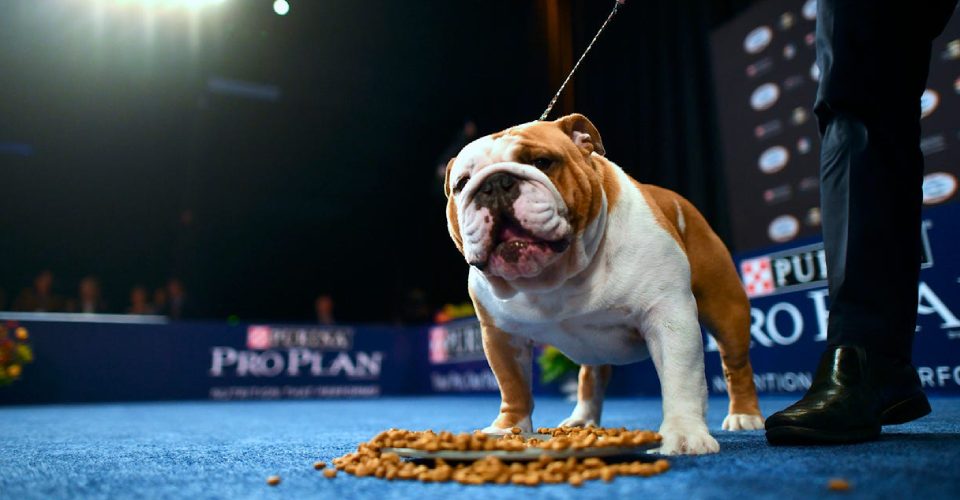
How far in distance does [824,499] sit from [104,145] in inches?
429

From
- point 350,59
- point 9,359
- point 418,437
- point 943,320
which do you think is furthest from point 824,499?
point 350,59

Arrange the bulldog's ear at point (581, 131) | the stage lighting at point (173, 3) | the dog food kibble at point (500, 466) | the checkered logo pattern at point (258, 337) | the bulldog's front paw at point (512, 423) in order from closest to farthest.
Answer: the dog food kibble at point (500, 466) → the bulldog's ear at point (581, 131) → the bulldog's front paw at point (512, 423) → the checkered logo pattern at point (258, 337) → the stage lighting at point (173, 3)

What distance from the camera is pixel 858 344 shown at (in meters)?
1.28

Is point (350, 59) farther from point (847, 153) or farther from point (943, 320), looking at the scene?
point (847, 153)

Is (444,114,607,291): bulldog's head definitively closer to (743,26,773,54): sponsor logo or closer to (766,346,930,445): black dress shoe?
(766,346,930,445): black dress shoe

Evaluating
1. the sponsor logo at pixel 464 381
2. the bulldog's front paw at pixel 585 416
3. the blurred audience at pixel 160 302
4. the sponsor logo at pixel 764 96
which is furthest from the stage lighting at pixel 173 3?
the bulldog's front paw at pixel 585 416

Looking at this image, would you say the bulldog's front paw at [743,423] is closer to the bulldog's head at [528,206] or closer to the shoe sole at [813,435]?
the shoe sole at [813,435]

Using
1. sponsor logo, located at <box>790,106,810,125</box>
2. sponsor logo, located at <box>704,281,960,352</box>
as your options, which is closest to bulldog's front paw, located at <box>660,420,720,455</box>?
sponsor logo, located at <box>704,281,960,352</box>

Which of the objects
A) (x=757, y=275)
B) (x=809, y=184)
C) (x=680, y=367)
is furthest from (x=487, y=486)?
(x=809, y=184)

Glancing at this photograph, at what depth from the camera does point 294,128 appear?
950 centimetres

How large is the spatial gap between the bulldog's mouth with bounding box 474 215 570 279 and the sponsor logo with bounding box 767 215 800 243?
3555 mm

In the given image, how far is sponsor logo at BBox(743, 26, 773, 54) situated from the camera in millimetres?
4434

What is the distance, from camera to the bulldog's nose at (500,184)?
1250 millimetres

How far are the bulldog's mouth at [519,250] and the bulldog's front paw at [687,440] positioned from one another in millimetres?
393
